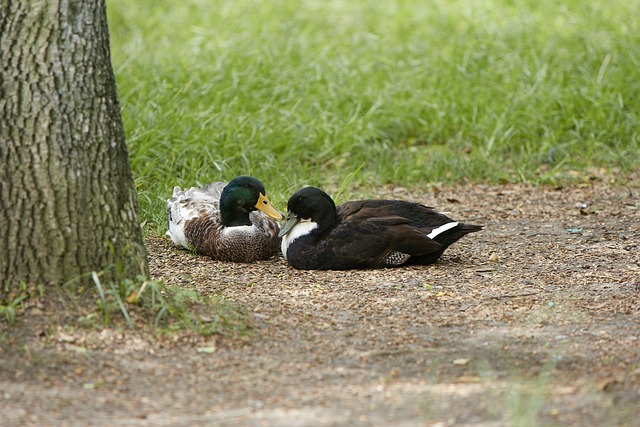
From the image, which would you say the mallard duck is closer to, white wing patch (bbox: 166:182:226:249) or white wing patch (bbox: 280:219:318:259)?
white wing patch (bbox: 280:219:318:259)

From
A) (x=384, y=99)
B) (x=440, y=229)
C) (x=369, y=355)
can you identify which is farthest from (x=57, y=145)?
(x=384, y=99)

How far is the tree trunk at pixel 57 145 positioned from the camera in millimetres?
4332

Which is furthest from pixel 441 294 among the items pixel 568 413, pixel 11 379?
pixel 11 379

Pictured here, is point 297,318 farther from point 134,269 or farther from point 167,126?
point 167,126

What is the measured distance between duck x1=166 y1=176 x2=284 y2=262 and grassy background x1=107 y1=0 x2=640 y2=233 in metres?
0.56

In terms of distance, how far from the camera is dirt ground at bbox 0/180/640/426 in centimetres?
362

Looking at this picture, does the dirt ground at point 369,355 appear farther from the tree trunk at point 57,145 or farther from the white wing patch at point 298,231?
the tree trunk at point 57,145

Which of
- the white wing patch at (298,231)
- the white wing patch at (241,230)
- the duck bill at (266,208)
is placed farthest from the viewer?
the duck bill at (266,208)

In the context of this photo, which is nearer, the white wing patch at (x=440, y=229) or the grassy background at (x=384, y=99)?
the white wing patch at (x=440, y=229)

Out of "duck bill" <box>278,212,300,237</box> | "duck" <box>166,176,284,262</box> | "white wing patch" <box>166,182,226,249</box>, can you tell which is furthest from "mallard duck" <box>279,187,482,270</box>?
"white wing patch" <box>166,182,226,249</box>

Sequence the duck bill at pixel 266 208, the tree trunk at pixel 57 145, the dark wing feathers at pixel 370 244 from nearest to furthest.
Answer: the tree trunk at pixel 57 145 → the dark wing feathers at pixel 370 244 → the duck bill at pixel 266 208

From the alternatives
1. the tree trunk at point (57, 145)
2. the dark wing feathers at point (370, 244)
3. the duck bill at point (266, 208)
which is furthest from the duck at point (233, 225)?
the tree trunk at point (57, 145)

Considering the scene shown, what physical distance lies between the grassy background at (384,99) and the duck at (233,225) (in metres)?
0.56

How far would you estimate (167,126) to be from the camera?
8250 mm
